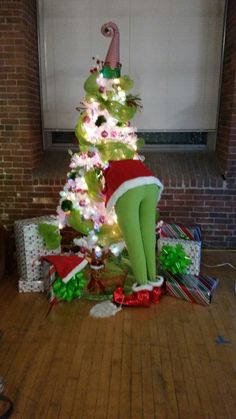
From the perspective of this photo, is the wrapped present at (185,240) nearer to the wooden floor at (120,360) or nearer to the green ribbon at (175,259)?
the green ribbon at (175,259)

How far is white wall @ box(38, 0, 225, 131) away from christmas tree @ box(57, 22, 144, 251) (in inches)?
39.2

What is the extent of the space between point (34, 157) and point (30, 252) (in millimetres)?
1181

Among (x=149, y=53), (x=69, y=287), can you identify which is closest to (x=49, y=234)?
(x=69, y=287)

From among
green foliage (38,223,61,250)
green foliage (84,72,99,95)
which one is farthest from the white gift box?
green foliage (84,72,99,95)

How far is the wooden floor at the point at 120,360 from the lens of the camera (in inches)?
70.4

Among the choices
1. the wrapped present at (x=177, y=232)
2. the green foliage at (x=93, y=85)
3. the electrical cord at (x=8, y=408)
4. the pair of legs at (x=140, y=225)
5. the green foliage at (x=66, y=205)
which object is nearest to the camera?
the electrical cord at (x=8, y=408)

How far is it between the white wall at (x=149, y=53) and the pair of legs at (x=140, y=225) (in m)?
1.51

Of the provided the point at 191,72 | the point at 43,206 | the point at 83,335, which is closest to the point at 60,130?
the point at 43,206

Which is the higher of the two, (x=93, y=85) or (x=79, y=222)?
(x=93, y=85)

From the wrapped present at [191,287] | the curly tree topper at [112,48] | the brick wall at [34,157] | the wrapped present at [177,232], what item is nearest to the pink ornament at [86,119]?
the curly tree topper at [112,48]

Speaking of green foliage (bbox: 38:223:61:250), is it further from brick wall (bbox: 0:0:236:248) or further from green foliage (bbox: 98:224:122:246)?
brick wall (bbox: 0:0:236:248)

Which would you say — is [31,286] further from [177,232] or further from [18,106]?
[18,106]

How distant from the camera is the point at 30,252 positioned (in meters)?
2.84

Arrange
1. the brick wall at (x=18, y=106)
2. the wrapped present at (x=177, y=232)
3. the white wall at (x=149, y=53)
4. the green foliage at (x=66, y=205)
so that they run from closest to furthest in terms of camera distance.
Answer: the green foliage at (x=66, y=205), the wrapped present at (x=177, y=232), the brick wall at (x=18, y=106), the white wall at (x=149, y=53)
